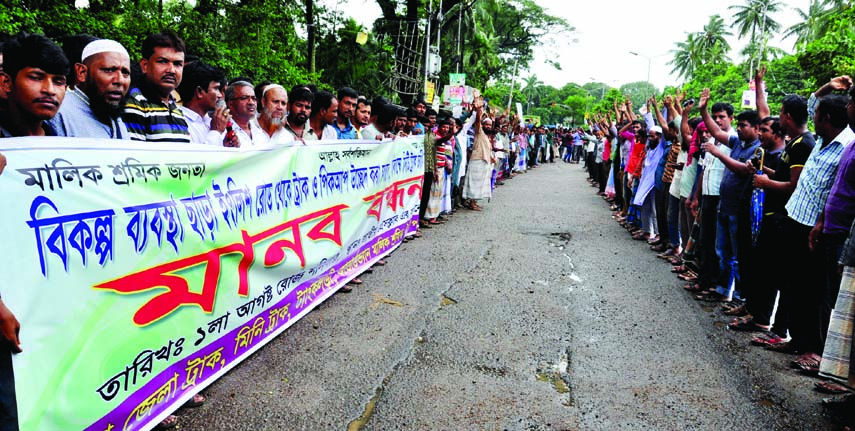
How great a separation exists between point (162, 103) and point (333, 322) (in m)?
1.92

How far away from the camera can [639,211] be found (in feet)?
30.5

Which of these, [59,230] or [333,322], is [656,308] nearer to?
[333,322]

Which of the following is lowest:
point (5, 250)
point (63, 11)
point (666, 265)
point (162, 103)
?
point (666, 265)

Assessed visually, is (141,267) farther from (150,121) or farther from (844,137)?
(844,137)

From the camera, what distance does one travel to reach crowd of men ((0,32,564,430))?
2436 millimetres

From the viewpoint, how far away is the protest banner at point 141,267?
2041 millimetres

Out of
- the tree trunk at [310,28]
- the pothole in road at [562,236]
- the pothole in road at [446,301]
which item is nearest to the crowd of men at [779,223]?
the pothole in road at [562,236]

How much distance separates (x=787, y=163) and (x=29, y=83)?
4.61m

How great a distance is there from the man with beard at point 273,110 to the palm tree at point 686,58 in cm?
6903

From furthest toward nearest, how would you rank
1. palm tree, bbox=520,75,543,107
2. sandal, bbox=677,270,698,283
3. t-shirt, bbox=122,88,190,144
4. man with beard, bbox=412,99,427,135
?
palm tree, bbox=520,75,543,107, man with beard, bbox=412,99,427,135, sandal, bbox=677,270,698,283, t-shirt, bbox=122,88,190,144

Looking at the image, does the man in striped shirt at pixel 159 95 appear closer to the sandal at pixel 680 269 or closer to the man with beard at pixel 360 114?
the man with beard at pixel 360 114

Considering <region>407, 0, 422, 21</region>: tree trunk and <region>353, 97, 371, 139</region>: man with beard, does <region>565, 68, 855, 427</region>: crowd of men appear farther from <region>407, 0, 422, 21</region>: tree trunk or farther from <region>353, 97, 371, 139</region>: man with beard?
<region>407, 0, 422, 21</region>: tree trunk

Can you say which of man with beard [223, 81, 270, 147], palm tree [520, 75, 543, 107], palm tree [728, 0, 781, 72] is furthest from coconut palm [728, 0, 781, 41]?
man with beard [223, 81, 270, 147]

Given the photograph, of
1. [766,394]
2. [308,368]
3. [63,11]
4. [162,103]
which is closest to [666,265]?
[766,394]
